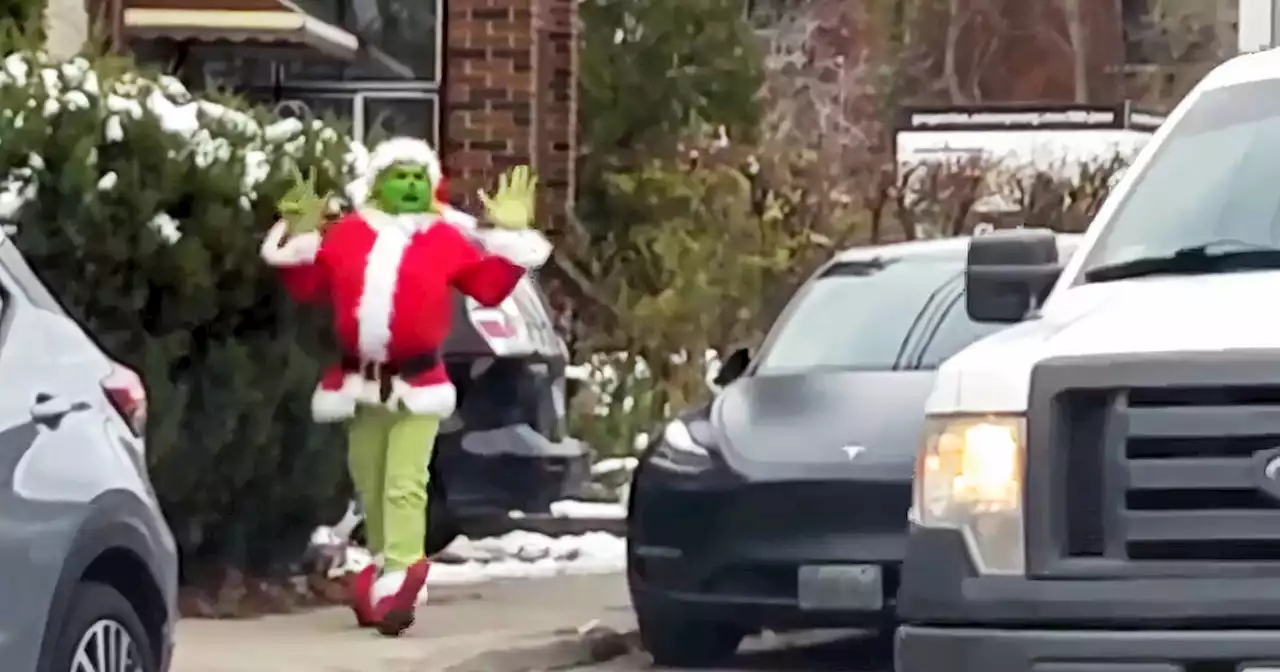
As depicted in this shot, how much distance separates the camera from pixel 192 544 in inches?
384

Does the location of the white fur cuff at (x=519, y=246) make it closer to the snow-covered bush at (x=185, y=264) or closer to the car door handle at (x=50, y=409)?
the snow-covered bush at (x=185, y=264)

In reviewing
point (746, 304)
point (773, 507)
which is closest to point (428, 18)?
point (746, 304)

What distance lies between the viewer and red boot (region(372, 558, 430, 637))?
9.09 m

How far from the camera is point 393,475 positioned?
9.28m

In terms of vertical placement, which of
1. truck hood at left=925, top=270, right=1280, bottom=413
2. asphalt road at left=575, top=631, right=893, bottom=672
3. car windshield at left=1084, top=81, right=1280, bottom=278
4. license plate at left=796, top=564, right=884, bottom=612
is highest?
car windshield at left=1084, top=81, right=1280, bottom=278

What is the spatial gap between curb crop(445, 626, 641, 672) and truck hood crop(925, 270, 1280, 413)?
372cm

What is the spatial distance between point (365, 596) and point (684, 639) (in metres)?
1.31

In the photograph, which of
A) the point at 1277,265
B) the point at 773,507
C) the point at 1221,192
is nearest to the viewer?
the point at 1277,265

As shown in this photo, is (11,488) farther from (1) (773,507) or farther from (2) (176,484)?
(2) (176,484)

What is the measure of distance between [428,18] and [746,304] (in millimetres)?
3654

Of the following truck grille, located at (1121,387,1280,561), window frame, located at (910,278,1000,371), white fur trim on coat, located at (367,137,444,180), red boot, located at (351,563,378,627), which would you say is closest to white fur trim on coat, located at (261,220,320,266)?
white fur trim on coat, located at (367,137,444,180)

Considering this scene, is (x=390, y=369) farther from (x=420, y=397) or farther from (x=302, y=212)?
(x=302, y=212)

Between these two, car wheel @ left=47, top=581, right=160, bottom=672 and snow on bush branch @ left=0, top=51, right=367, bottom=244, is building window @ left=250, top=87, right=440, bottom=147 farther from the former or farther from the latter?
car wheel @ left=47, top=581, right=160, bottom=672

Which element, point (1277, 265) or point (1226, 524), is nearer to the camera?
point (1226, 524)
